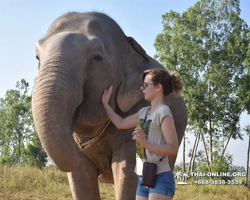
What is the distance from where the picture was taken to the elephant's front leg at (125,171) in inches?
161

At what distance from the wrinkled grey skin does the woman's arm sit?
58 mm

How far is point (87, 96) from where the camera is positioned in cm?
356

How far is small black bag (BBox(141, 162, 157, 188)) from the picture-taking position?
2.73 meters

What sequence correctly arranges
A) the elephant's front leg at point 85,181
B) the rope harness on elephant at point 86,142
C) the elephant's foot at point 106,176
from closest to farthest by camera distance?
the rope harness on elephant at point 86,142, the elephant's front leg at point 85,181, the elephant's foot at point 106,176

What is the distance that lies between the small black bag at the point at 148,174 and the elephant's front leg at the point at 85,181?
6.55ft

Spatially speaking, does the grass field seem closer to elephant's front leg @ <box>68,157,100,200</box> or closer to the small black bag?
elephant's front leg @ <box>68,157,100,200</box>

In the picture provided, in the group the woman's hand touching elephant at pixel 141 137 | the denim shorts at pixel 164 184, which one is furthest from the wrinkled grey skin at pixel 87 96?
→ the denim shorts at pixel 164 184

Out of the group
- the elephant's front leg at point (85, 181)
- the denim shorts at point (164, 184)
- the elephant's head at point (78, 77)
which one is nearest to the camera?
the denim shorts at point (164, 184)

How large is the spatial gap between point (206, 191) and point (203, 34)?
15.4 meters

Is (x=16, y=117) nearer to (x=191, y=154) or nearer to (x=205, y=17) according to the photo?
(x=191, y=154)

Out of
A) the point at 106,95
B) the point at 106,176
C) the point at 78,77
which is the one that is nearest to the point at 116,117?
the point at 106,95

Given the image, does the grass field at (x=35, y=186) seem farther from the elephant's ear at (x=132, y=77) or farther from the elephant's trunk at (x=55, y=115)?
the elephant's trunk at (x=55, y=115)

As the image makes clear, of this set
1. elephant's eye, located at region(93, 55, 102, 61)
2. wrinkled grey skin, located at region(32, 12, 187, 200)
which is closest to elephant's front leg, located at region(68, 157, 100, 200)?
wrinkled grey skin, located at region(32, 12, 187, 200)

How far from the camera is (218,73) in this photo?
85.3 ft
